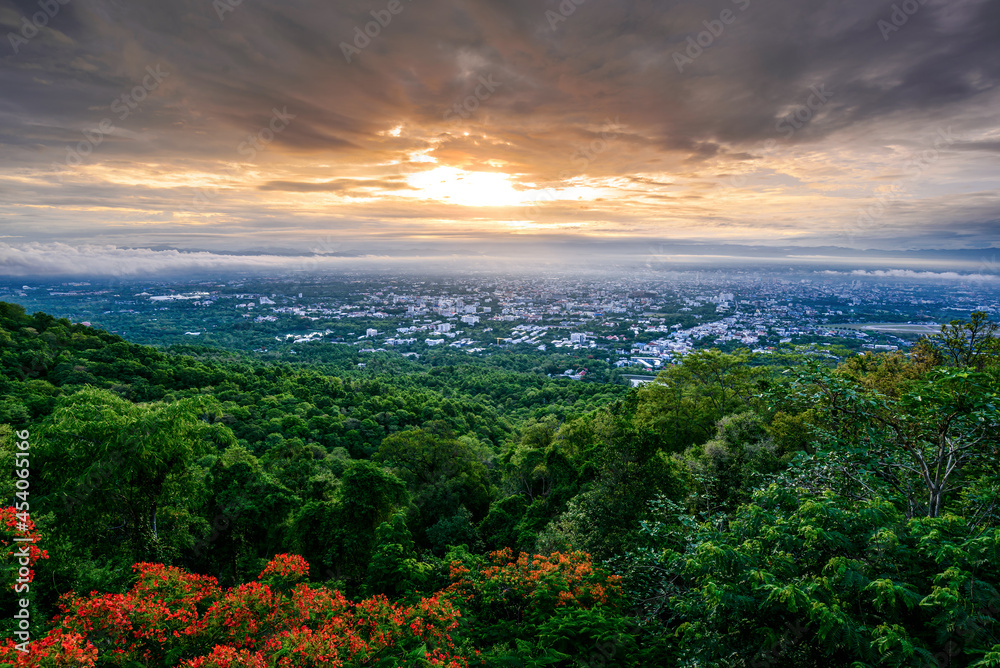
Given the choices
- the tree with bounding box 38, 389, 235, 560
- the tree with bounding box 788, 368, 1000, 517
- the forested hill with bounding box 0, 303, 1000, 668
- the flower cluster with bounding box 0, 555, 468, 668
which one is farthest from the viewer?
the tree with bounding box 38, 389, 235, 560

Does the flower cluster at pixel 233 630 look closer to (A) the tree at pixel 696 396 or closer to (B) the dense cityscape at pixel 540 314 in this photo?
(A) the tree at pixel 696 396

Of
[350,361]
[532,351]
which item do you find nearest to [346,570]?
[350,361]

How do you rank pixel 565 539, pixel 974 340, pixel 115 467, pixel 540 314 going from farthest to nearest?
pixel 540 314 < pixel 974 340 < pixel 565 539 < pixel 115 467

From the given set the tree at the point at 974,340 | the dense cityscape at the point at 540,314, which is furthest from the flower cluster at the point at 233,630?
the dense cityscape at the point at 540,314

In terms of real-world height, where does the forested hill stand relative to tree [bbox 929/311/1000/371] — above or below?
below

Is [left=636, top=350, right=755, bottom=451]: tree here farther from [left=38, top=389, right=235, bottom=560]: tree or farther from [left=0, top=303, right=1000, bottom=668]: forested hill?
[left=38, top=389, right=235, bottom=560]: tree

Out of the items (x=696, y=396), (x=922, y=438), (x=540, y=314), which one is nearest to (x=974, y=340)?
(x=922, y=438)

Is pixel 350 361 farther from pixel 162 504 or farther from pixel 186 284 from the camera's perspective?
pixel 186 284

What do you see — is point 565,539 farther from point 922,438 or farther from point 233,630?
point 922,438

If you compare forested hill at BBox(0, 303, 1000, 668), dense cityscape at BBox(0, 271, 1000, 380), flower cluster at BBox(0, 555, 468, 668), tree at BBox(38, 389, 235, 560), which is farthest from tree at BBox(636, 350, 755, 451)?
dense cityscape at BBox(0, 271, 1000, 380)
